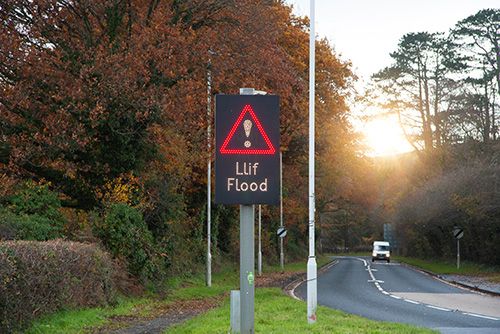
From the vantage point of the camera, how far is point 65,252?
14758 millimetres

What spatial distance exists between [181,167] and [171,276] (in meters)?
4.12

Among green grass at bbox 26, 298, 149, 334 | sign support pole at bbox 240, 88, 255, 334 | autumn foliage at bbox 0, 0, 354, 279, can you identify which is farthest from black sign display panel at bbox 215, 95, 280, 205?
autumn foliage at bbox 0, 0, 354, 279

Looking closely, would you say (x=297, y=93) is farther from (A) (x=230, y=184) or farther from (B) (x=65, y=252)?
(A) (x=230, y=184)

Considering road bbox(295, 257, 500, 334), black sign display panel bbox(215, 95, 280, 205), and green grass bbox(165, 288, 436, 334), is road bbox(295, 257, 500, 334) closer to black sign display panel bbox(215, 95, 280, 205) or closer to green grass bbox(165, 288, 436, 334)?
green grass bbox(165, 288, 436, 334)

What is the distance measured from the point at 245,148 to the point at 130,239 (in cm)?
1323

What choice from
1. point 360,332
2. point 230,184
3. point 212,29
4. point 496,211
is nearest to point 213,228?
point 212,29

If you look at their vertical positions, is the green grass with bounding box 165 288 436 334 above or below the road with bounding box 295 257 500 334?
above

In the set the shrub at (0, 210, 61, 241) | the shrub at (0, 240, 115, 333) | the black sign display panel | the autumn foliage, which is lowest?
the shrub at (0, 240, 115, 333)

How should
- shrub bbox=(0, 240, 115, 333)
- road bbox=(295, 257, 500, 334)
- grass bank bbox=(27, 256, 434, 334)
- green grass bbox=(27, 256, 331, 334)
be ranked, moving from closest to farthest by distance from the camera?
shrub bbox=(0, 240, 115, 333) → grass bank bbox=(27, 256, 434, 334) → green grass bbox=(27, 256, 331, 334) → road bbox=(295, 257, 500, 334)

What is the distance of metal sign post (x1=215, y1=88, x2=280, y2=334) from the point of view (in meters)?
8.98

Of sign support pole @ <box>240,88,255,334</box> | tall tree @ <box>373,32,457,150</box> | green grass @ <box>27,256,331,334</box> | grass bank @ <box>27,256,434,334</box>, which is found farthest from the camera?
tall tree @ <box>373,32,457,150</box>

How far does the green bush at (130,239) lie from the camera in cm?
2108

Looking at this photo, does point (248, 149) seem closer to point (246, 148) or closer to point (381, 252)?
point (246, 148)

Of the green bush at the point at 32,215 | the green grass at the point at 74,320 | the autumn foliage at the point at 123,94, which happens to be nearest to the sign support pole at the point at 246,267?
the green grass at the point at 74,320
